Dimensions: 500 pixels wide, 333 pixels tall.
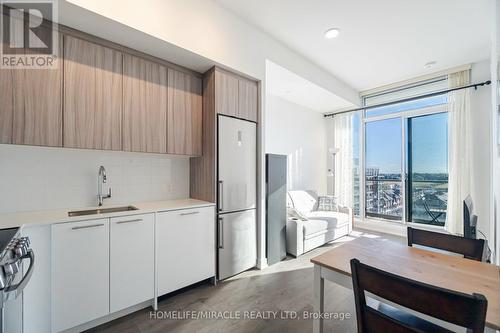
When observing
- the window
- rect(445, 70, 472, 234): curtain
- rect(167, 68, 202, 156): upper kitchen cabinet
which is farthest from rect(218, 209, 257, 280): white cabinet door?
rect(445, 70, 472, 234): curtain

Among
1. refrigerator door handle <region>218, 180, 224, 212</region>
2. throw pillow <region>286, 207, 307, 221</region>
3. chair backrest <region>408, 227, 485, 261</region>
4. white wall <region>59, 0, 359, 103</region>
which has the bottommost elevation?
throw pillow <region>286, 207, 307, 221</region>

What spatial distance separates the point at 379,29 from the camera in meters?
2.71

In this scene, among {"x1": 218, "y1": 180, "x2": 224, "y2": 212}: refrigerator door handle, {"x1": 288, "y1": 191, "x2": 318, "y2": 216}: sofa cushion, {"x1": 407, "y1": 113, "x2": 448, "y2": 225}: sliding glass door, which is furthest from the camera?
{"x1": 288, "y1": 191, "x2": 318, "y2": 216}: sofa cushion

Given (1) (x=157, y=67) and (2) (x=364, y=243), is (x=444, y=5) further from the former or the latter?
(1) (x=157, y=67)

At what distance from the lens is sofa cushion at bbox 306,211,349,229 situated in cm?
370

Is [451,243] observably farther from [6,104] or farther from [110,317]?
[6,104]

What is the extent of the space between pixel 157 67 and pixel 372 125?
4551 millimetres

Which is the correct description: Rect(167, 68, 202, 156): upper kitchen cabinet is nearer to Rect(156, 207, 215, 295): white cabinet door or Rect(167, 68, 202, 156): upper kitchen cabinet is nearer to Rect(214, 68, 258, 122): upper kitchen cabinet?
Rect(214, 68, 258, 122): upper kitchen cabinet

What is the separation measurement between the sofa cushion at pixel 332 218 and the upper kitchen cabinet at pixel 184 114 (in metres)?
2.43

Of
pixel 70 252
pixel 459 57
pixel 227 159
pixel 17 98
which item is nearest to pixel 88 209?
pixel 70 252

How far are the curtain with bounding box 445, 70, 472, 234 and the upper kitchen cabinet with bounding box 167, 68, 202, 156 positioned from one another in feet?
14.0

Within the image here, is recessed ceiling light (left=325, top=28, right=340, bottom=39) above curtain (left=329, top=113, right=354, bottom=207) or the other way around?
above

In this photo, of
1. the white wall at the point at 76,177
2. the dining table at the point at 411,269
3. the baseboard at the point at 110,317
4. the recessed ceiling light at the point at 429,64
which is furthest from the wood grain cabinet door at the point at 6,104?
the recessed ceiling light at the point at 429,64

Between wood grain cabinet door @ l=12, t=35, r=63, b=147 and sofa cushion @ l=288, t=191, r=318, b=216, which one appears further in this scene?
sofa cushion @ l=288, t=191, r=318, b=216
